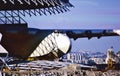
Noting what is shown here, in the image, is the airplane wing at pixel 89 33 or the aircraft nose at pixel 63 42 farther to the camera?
the airplane wing at pixel 89 33

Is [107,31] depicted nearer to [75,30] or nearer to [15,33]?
[75,30]

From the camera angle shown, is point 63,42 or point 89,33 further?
point 89,33

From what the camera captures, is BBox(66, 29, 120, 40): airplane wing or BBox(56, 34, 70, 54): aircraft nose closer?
BBox(56, 34, 70, 54): aircraft nose

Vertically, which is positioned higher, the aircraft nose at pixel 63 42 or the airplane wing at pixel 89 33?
the airplane wing at pixel 89 33

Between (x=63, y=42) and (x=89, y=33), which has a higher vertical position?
(x=89, y=33)

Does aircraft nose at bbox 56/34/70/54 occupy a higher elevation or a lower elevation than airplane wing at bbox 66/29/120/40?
lower

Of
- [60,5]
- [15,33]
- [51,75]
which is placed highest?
[60,5]

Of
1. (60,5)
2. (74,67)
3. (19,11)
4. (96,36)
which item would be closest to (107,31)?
(96,36)

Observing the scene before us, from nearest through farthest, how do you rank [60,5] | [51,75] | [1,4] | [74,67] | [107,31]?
[51,75] → [74,67] → [1,4] → [60,5] → [107,31]
